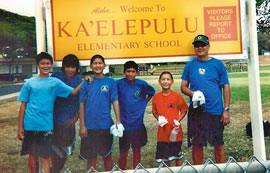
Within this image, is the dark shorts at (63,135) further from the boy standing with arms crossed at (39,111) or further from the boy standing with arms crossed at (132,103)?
the boy standing with arms crossed at (132,103)

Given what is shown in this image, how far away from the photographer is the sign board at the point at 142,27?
103 inches

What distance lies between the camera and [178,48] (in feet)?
8.82

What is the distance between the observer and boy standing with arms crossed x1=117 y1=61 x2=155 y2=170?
2682mm

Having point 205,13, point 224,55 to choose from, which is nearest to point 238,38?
point 224,55

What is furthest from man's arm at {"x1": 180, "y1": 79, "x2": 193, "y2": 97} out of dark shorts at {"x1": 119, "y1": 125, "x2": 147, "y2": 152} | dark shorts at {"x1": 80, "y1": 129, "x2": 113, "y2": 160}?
dark shorts at {"x1": 80, "y1": 129, "x2": 113, "y2": 160}

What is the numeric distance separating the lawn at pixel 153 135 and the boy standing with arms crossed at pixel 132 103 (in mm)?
96

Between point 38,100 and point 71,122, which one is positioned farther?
point 71,122

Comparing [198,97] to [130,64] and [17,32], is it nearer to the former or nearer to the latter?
[130,64]

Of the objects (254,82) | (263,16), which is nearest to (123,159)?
(254,82)

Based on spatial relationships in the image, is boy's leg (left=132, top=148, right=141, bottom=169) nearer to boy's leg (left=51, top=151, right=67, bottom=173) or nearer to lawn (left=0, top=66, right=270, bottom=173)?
lawn (left=0, top=66, right=270, bottom=173)

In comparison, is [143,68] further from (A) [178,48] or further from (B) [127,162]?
(B) [127,162]

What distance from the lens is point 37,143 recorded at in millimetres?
2516

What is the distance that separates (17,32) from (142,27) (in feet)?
3.85

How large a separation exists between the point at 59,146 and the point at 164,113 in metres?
0.96
